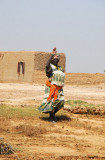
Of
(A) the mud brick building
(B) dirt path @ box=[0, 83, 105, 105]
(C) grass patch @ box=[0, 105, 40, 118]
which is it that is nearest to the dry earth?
(C) grass patch @ box=[0, 105, 40, 118]

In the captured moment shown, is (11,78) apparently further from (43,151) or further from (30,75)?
(43,151)

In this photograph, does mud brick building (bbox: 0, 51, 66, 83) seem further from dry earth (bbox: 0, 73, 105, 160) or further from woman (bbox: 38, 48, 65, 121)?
woman (bbox: 38, 48, 65, 121)

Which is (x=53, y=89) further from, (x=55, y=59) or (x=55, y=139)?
(x=55, y=139)

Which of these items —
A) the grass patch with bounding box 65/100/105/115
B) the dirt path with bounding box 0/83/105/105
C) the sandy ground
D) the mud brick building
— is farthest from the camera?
the mud brick building

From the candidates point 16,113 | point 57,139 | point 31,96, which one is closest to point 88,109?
point 16,113

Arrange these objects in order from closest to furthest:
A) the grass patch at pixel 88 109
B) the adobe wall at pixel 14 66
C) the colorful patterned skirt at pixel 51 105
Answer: the colorful patterned skirt at pixel 51 105 < the grass patch at pixel 88 109 < the adobe wall at pixel 14 66

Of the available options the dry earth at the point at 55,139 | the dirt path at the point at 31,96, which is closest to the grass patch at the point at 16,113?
the dry earth at the point at 55,139

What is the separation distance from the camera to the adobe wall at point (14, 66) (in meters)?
27.9

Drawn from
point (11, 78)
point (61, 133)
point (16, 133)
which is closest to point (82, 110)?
point (61, 133)

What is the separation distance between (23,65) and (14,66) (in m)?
1.35

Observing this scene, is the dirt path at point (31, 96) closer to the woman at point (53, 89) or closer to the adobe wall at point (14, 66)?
the woman at point (53, 89)

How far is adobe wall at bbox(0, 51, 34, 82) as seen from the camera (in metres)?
27.9

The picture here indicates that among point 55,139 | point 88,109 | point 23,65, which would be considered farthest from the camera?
point 23,65

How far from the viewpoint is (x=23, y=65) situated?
93.5ft
